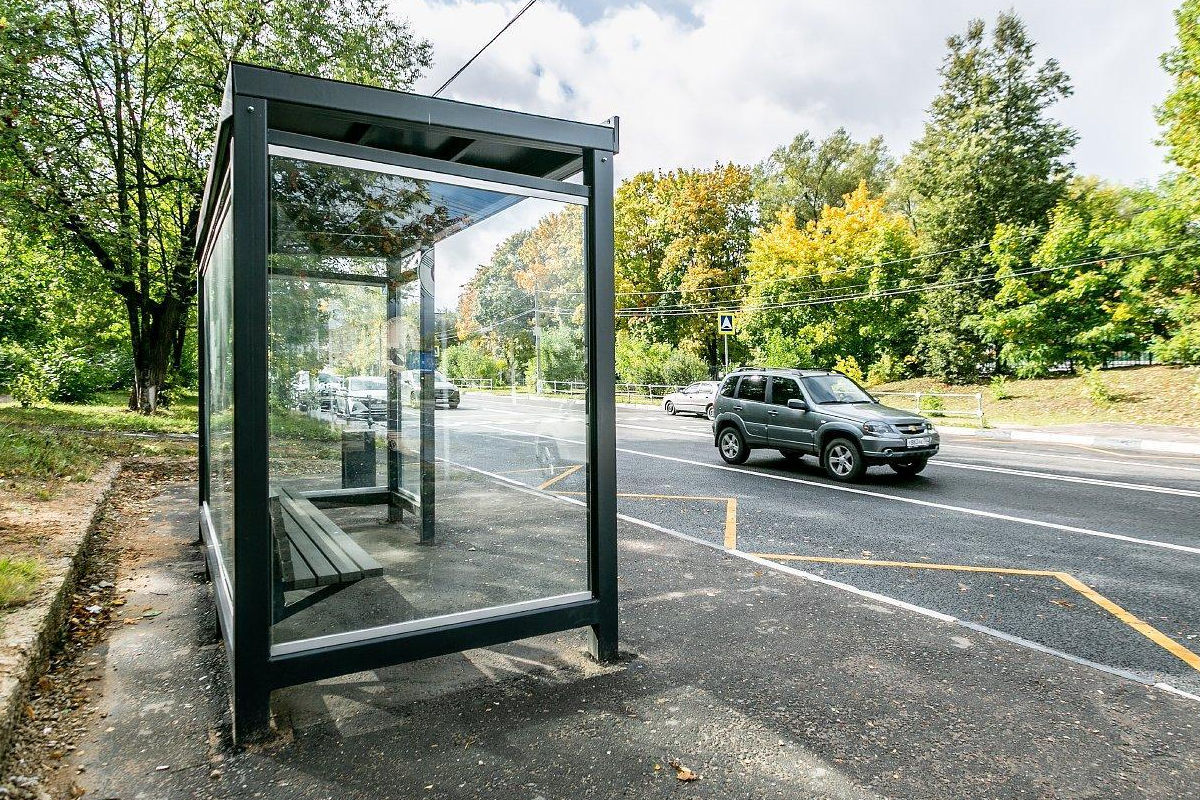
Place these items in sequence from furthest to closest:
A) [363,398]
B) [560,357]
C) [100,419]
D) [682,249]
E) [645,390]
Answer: [682,249] < [645,390] < [100,419] < [363,398] < [560,357]

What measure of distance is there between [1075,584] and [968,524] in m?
2.25

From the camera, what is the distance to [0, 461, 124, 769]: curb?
304cm

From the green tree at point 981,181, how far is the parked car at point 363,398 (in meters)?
32.4

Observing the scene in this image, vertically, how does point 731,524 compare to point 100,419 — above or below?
below

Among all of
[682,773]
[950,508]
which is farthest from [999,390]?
[682,773]

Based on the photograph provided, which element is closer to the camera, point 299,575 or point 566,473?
point 299,575

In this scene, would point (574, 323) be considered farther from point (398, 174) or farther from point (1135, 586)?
point (1135, 586)

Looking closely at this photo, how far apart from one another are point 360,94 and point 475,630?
280cm

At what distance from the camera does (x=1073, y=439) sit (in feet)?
56.7

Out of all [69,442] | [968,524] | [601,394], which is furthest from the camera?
[69,442]

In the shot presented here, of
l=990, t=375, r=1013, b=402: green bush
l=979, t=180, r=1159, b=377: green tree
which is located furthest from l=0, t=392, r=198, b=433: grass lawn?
l=979, t=180, r=1159, b=377: green tree

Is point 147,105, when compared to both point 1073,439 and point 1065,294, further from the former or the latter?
point 1065,294

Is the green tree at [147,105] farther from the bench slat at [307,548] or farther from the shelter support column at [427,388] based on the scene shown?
the bench slat at [307,548]

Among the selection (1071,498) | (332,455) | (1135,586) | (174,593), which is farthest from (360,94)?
(1071,498)
